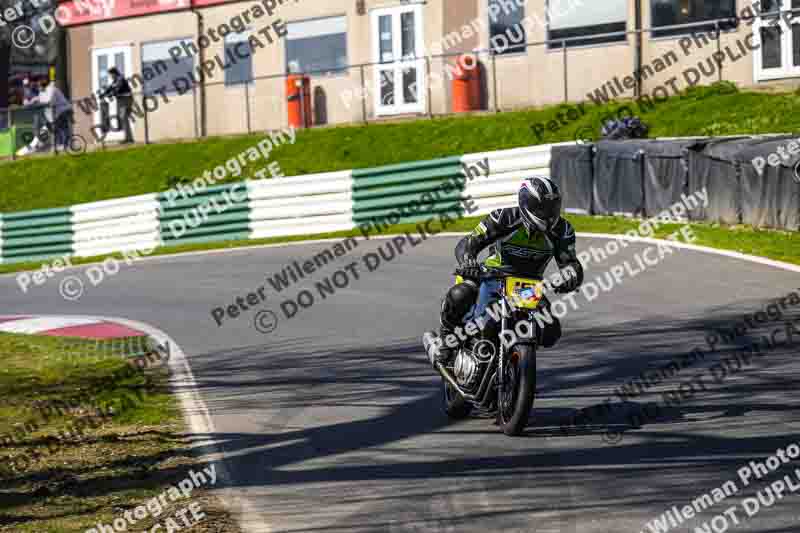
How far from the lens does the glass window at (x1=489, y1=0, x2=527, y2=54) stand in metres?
29.2

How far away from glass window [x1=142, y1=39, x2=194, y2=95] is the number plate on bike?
91.5 ft

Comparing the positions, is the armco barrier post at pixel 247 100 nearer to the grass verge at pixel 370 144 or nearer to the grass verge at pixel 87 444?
the grass verge at pixel 370 144

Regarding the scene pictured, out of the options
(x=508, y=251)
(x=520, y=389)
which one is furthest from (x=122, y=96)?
(x=520, y=389)

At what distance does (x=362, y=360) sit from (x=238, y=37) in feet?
78.9

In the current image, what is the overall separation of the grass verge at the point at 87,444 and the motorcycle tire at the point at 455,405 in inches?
71.5

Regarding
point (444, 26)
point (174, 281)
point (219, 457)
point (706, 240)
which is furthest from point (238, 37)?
point (219, 457)

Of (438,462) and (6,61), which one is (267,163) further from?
(6,61)

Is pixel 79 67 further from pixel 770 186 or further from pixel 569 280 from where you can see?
pixel 569 280

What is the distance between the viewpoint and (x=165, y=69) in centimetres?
3578

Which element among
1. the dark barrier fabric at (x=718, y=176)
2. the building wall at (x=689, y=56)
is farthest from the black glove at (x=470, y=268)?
the building wall at (x=689, y=56)

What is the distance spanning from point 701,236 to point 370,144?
12965 mm

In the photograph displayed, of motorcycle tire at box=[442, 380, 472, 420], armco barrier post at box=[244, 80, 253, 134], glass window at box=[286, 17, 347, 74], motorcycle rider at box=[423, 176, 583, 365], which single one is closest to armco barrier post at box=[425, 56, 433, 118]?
glass window at box=[286, 17, 347, 74]

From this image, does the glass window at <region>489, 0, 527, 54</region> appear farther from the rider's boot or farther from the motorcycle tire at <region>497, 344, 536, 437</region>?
the motorcycle tire at <region>497, 344, 536, 437</region>

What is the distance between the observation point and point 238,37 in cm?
3412
